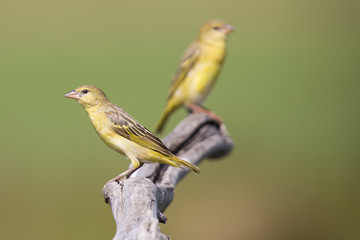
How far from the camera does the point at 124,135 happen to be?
4.00 m

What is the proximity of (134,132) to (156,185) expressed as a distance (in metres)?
0.52

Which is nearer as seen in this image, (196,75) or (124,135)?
(124,135)

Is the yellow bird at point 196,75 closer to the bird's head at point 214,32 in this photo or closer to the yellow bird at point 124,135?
the bird's head at point 214,32

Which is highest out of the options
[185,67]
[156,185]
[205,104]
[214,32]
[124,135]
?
[214,32]

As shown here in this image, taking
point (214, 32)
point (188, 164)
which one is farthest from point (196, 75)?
point (188, 164)

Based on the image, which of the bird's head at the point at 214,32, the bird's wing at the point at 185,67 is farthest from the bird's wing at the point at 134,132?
the bird's head at the point at 214,32

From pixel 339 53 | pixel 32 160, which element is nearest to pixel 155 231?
pixel 32 160

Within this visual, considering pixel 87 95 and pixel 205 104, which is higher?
pixel 87 95

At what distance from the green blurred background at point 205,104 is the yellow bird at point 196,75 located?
216 cm

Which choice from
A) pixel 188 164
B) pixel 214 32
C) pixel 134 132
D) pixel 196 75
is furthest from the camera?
pixel 214 32

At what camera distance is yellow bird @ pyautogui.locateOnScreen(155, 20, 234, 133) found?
6.48m

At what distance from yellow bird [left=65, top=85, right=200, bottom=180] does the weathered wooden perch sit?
0.41ft

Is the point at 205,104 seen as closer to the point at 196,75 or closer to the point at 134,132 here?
the point at 196,75

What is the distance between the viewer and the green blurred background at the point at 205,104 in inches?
357
